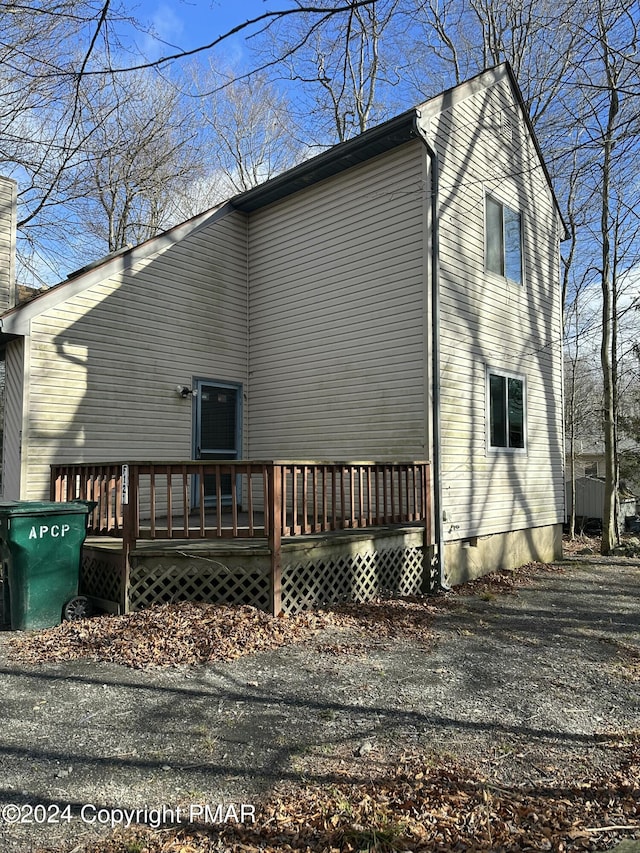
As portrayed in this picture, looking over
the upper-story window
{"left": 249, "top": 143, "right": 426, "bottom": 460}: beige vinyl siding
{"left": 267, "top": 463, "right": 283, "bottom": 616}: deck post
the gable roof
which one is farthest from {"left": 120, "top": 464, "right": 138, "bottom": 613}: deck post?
the upper-story window

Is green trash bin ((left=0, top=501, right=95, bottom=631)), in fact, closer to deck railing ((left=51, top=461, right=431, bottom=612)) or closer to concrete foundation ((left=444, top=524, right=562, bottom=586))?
deck railing ((left=51, top=461, right=431, bottom=612))

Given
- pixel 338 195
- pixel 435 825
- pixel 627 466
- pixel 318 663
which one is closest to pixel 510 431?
pixel 338 195

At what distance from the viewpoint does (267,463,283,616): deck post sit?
5562 millimetres

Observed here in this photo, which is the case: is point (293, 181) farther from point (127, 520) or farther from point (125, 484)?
point (127, 520)

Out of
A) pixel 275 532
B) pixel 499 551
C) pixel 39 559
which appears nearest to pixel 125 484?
pixel 39 559

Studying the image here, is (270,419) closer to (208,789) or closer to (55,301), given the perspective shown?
(55,301)

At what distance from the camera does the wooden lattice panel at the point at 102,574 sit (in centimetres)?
574

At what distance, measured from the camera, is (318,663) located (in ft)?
15.3

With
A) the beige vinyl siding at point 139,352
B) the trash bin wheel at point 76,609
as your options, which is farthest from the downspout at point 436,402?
the trash bin wheel at point 76,609

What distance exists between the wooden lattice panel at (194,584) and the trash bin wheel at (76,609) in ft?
1.40

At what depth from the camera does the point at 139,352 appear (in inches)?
335

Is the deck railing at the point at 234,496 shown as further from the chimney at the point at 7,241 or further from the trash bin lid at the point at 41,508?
the chimney at the point at 7,241

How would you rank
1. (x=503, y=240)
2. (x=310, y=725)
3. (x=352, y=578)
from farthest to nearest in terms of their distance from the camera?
(x=503, y=240), (x=352, y=578), (x=310, y=725)

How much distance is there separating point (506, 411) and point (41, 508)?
7049 millimetres
